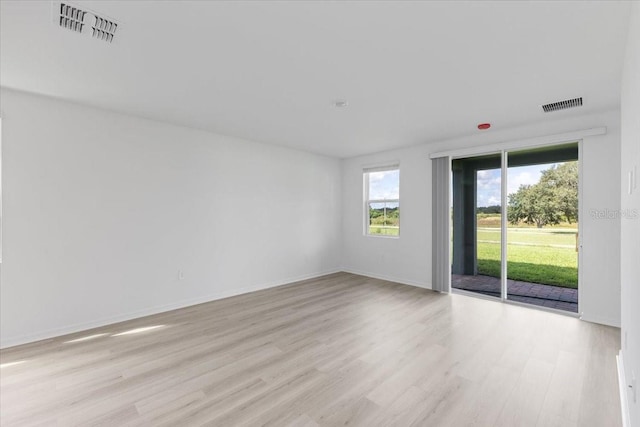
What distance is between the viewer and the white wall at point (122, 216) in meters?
3.00

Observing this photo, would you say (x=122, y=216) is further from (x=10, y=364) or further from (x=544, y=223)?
(x=544, y=223)

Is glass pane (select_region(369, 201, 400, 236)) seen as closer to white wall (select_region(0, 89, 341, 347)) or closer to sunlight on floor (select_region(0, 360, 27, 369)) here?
white wall (select_region(0, 89, 341, 347))

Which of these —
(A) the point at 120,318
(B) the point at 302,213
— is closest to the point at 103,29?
(A) the point at 120,318

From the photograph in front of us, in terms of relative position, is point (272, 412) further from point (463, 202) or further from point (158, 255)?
point (463, 202)

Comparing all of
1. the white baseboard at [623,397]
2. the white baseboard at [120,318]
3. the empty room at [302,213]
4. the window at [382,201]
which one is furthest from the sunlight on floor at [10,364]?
the window at [382,201]

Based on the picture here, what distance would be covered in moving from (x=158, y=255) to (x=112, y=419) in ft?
7.61

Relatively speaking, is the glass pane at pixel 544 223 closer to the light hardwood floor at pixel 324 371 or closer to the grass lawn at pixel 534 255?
the grass lawn at pixel 534 255

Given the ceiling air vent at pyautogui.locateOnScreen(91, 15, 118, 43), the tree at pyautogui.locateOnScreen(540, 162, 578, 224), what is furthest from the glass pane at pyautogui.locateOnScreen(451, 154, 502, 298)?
the ceiling air vent at pyautogui.locateOnScreen(91, 15, 118, 43)

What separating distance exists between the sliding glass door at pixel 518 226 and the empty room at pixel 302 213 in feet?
0.11

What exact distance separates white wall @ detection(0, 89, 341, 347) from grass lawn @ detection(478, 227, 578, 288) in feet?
11.3

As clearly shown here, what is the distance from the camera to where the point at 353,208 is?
639 cm

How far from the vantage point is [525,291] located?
15.0ft

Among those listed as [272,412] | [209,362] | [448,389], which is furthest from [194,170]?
[448,389]

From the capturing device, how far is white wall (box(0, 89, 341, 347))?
9.84 ft
